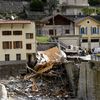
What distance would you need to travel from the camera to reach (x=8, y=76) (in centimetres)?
6150

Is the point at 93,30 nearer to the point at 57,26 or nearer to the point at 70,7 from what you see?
the point at 57,26

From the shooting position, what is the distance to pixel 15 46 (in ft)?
207

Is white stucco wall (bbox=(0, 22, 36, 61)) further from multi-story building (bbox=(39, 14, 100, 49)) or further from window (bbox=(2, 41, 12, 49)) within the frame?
multi-story building (bbox=(39, 14, 100, 49))

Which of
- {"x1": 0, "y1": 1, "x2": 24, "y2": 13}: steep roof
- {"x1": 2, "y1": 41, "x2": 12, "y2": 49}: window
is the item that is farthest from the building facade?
{"x1": 2, "y1": 41, "x2": 12, "y2": 49}: window

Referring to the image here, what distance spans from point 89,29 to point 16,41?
69.9 feet

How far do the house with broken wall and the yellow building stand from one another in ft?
56.6

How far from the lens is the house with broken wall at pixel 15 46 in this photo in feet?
204

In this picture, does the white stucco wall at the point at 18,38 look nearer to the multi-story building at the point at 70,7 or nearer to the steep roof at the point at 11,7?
the steep roof at the point at 11,7

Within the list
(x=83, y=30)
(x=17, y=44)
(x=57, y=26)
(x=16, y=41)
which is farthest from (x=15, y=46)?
(x=83, y=30)

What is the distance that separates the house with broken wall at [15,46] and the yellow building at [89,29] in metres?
17.3

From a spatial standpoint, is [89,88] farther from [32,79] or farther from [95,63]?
[32,79]

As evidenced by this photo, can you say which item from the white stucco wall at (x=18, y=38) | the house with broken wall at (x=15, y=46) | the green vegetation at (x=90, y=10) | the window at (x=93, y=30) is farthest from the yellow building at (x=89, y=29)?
the house with broken wall at (x=15, y=46)

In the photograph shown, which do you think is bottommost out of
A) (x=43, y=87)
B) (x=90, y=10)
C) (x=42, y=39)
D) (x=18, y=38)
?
(x=43, y=87)

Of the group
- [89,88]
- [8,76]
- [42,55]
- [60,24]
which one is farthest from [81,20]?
[89,88]
